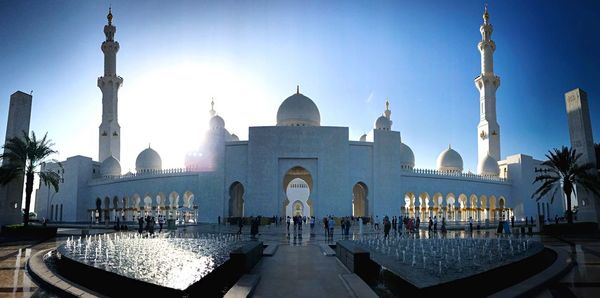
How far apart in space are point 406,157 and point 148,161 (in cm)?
2152

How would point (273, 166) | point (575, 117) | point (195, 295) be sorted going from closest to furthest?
point (195, 295) → point (575, 117) → point (273, 166)

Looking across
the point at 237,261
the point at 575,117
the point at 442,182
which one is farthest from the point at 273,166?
the point at 237,261

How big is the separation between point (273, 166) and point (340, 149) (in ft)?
14.6

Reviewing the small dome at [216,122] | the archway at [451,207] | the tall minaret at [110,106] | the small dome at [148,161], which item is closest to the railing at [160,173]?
the small dome at [148,161]

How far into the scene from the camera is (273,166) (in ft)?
96.3

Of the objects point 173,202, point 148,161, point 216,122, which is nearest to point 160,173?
point 173,202

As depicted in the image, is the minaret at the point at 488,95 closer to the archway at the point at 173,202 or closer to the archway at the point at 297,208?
the archway at the point at 297,208

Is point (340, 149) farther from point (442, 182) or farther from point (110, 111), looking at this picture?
point (110, 111)

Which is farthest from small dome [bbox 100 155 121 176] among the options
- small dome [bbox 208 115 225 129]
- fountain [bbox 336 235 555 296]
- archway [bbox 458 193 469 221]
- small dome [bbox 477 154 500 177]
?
fountain [bbox 336 235 555 296]

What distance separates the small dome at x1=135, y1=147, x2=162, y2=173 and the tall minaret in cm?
273

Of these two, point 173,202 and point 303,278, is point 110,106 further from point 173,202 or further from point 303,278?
point 303,278

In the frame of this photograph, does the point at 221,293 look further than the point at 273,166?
No

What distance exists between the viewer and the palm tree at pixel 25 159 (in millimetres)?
20031

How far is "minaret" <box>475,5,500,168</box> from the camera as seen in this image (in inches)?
1543
